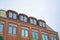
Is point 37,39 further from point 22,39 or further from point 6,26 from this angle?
point 6,26

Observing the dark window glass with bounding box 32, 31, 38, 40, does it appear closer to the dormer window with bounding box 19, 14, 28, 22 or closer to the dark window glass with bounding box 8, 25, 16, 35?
the dormer window with bounding box 19, 14, 28, 22

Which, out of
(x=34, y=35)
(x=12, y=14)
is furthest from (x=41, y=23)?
(x=12, y=14)

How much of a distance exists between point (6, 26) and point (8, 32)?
60.6 inches

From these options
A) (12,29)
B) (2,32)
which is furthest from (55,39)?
(2,32)

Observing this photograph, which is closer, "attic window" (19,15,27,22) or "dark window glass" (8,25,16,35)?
"dark window glass" (8,25,16,35)

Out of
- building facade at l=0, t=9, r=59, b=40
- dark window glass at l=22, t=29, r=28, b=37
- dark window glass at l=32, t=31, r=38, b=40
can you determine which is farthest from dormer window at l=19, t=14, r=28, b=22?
dark window glass at l=32, t=31, r=38, b=40

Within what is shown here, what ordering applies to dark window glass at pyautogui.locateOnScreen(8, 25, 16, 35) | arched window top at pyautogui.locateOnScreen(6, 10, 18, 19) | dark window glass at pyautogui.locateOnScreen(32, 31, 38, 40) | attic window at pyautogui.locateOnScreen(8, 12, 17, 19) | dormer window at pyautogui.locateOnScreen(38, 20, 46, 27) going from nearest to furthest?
dark window glass at pyautogui.locateOnScreen(8, 25, 16, 35) < arched window top at pyautogui.locateOnScreen(6, 10, 18, 19) < attic window at pyautogui.locateOnScreen(8, 12, 17, 19) < dark window glass at pyautogui.locateOnScreen(32, 31, 38, 40) < dormer window at pyautogui.locateOnScreen(38, 20, 46, 27)

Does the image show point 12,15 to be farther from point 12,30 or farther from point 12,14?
point 12,30

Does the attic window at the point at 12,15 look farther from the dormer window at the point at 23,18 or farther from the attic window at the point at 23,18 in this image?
the attic window at the point at 23,18

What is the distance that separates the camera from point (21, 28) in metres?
34.2

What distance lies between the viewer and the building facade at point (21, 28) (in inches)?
1238

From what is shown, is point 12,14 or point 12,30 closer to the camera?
point 12,30

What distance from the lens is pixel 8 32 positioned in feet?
104

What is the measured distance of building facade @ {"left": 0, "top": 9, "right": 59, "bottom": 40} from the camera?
103ft
